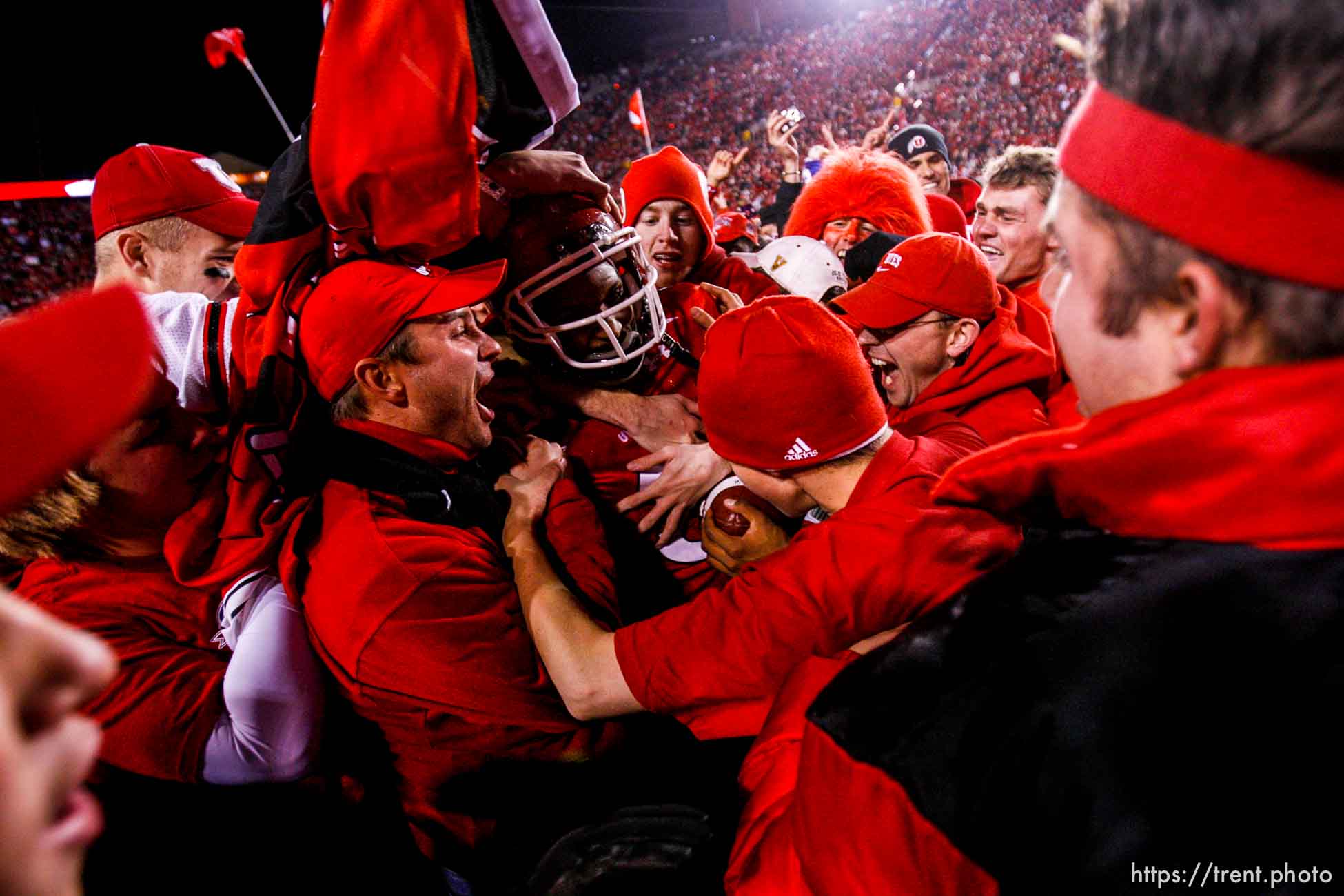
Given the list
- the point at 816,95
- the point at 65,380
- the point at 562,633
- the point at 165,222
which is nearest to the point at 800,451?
the point at 562,633

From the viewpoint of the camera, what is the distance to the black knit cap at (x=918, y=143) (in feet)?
Answer: 19.4

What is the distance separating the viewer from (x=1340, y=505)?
0.74 m

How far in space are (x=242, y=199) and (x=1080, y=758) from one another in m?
3.47

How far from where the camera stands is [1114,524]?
891mm

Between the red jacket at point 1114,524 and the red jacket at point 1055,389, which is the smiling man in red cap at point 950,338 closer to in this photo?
the red jacket at point 1055,389

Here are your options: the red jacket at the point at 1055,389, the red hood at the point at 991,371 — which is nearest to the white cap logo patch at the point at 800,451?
the red hood at the point at 991,371

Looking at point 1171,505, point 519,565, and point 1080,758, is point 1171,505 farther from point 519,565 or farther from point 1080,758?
point 519,565

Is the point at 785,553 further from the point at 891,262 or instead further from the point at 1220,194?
the point at 891,262

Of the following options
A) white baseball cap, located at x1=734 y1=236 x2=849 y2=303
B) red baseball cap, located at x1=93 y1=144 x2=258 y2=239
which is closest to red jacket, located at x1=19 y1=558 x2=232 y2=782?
red baseball cap, located at x1=93 y1=144 x2=258 y2=239

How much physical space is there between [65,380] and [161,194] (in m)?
2.97

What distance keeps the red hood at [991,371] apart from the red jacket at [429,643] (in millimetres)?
1412

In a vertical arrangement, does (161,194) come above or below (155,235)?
above

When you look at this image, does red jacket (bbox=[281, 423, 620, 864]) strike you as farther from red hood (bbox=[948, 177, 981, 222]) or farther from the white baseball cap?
red hood (bbox=[948, 177, 981, 222])

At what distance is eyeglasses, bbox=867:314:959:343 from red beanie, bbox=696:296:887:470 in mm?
977
